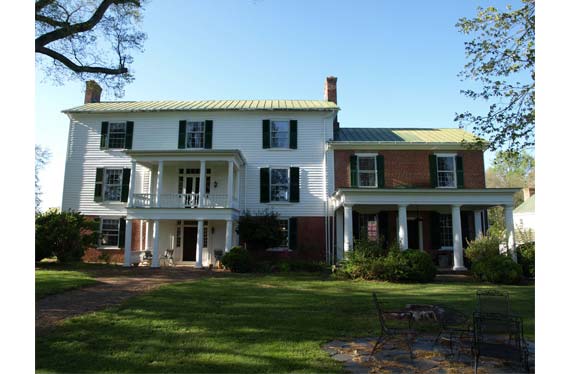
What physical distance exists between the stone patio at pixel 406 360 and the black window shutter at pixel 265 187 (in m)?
14.3

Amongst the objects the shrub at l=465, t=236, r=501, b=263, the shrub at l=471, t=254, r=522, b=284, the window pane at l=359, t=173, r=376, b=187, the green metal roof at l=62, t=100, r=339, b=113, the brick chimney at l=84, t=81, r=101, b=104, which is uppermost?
the brick chimney at l=84, t=81, r=101, b=104

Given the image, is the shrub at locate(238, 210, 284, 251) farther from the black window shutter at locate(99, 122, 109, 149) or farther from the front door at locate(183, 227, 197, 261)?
the black window shutter at locate(99, 122, 109, 149)

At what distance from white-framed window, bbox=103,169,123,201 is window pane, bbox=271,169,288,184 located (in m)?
8.38

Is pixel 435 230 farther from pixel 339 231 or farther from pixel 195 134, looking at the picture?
pixel 195 134

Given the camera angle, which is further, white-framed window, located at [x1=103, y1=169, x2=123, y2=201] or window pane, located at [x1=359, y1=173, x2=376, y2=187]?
white-framed window, located at [x1=103, y1=169, x2=123, y2=201]

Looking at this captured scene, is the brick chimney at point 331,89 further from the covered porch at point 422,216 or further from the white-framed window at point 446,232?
the white-framed window at point 446,232

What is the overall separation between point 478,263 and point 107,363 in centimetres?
1495

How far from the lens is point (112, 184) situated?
850 inches

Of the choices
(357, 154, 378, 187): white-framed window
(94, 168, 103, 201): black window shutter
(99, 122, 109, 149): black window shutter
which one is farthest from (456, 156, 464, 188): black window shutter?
(99, 122, 109, 149): black window shutter

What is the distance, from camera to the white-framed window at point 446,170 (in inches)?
819

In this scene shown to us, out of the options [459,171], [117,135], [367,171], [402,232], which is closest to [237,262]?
[402,232]

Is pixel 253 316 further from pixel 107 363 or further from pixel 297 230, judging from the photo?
pixel 297 230

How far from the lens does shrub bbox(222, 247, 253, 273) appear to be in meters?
17.2

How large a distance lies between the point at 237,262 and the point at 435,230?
A: 35.3 ft
